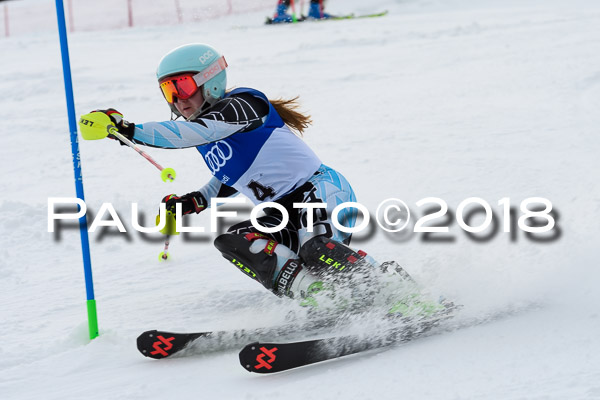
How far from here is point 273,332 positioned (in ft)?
10.5

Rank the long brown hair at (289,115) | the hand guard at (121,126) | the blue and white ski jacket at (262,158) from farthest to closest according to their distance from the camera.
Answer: the long brown hair at (289,115), the blue and white ski jacket at (262,158), the hand guard at (121,126)

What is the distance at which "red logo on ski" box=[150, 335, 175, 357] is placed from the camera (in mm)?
3063

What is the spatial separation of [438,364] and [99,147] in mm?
5579

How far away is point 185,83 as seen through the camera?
3.37m

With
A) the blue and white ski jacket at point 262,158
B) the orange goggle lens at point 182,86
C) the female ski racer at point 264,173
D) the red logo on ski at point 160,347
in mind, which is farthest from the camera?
the blue and white ski jacket at point 262,158

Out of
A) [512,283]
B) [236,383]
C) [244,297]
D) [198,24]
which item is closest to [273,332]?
[236,383]

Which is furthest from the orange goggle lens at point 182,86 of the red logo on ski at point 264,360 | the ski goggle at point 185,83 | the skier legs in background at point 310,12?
the skier legs in background at point 310,12

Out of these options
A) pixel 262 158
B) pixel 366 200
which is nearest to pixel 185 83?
pixel 262 158

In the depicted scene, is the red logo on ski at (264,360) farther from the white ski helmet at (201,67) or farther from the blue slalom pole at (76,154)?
the white ski helmet at (201,67)

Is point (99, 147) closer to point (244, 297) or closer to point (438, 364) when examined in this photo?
point (244, 297)

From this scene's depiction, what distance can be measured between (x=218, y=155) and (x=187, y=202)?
38 centimetres

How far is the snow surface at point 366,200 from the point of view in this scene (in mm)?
2758

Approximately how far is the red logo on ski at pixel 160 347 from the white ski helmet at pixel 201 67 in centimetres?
107

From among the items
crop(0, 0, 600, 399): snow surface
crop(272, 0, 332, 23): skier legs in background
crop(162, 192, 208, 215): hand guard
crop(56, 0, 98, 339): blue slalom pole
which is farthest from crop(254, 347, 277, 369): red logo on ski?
crop(272, 0, 332, 23): skier legs in background
